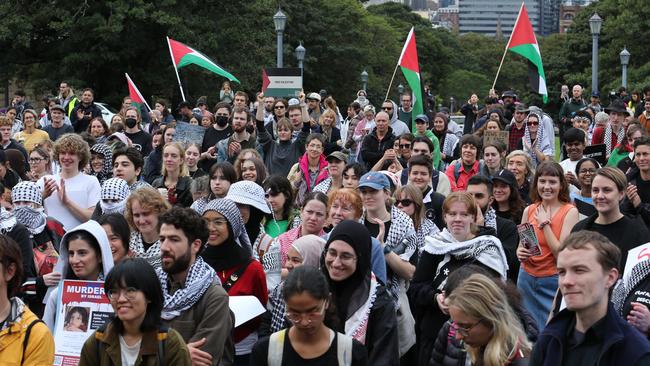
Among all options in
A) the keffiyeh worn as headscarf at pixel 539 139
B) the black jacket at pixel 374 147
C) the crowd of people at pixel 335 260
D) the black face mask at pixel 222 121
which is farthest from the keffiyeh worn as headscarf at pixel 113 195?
the keffiyeh worn as headscarf at pixel 539 139

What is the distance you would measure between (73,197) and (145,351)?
4.68 metres

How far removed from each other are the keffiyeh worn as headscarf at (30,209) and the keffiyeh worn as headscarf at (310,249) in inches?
97.7

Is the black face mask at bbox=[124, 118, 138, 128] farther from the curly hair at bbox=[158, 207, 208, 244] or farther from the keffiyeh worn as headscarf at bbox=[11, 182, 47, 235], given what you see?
the curly hair at bbox=[158, 207, 208, 244]

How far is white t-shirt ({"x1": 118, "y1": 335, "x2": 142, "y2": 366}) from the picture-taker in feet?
16.2

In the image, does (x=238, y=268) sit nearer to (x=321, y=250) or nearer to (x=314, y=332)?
(x=321, y=250)

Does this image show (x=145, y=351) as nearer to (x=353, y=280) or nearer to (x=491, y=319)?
(x=353, y=280)

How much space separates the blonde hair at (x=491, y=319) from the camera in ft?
15.6

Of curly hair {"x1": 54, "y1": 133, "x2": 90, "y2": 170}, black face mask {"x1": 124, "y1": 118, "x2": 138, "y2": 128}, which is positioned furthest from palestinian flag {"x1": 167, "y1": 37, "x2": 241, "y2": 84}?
curly hair {"x1": 54, "y1": 133, "x2": 90, "y2": 170}

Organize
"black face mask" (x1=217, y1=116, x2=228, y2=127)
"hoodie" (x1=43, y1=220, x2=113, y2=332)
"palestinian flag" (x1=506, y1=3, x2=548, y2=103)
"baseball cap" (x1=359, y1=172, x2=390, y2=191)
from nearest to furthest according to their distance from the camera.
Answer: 1. "hoodie" (x1=43, y1=220, x2=113, y2=332)
2. "baseball cap" (x1=359, y1=172, x2=390, y2=191)
3. "black face mask" (x1=217, y1=116, x2=228, y2=127)
4. "palestinian flag" (x1=506, y1=3, x2=548, y2=103)

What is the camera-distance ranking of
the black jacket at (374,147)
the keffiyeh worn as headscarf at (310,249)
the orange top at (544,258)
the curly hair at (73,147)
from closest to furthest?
the keffiyeh worn as headscarf at (310,249) → the orange top at (544,258) → the curly hair at (73,147) → the black jacket at (374,147)

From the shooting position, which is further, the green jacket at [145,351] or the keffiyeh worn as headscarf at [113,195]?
the keffiyeh worn as headscarf at [113,195]

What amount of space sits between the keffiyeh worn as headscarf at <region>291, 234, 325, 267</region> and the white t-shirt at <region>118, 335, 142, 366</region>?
1.59m

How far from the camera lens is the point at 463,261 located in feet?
22.3

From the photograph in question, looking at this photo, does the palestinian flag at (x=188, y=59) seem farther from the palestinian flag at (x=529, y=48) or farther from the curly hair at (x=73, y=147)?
the curly hair at (x=73, y=147)
